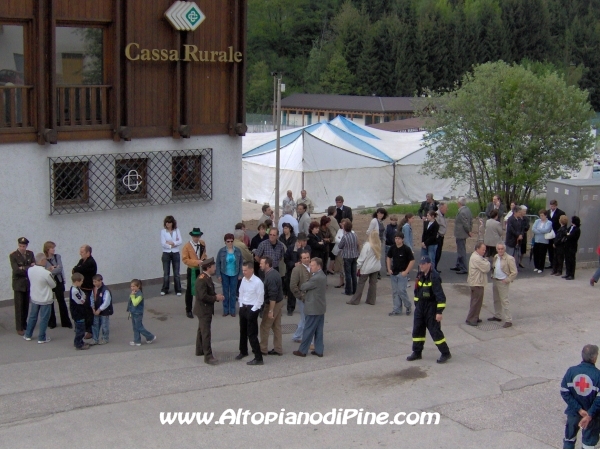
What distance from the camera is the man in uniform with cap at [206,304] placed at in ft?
37.4

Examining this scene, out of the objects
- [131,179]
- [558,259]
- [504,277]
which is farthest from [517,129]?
[131,179]

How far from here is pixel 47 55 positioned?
14.5 m

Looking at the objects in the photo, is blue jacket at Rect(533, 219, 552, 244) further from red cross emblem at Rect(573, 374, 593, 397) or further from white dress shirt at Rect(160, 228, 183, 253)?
red cross emblem at Rect(573, 374, 593, 397)

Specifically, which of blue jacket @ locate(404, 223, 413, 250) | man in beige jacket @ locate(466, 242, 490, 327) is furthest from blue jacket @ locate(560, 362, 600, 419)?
blue jacket @ locate(404, 223, 413, 250)

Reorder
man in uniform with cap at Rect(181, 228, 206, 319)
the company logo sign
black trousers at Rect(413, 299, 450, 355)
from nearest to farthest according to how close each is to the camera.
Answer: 1. black trousers at Rect(413, 299, 450, 355)
2. man in uniform with cap at Rect(181, 228, 206, 319)
3. the company logo sign

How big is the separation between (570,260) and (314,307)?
26.8ft

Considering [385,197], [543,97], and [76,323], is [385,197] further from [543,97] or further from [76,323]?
[76,323]

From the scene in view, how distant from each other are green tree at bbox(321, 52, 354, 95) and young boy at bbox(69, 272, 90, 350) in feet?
244

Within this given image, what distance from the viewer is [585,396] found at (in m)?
8.05

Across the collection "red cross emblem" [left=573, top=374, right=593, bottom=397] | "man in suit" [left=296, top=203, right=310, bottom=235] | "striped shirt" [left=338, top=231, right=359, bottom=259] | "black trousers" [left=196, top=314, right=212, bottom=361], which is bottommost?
"black trousers" [left=196, top=314, right=212, bottom=361]

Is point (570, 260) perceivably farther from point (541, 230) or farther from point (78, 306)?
point (78, 306)

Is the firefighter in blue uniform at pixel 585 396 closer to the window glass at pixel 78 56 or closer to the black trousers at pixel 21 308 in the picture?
the black trousers at pixel 21 308

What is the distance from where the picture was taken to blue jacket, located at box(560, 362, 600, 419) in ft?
26.3

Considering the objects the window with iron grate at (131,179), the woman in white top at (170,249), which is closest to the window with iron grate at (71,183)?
the window with iron grate at (131,179)
